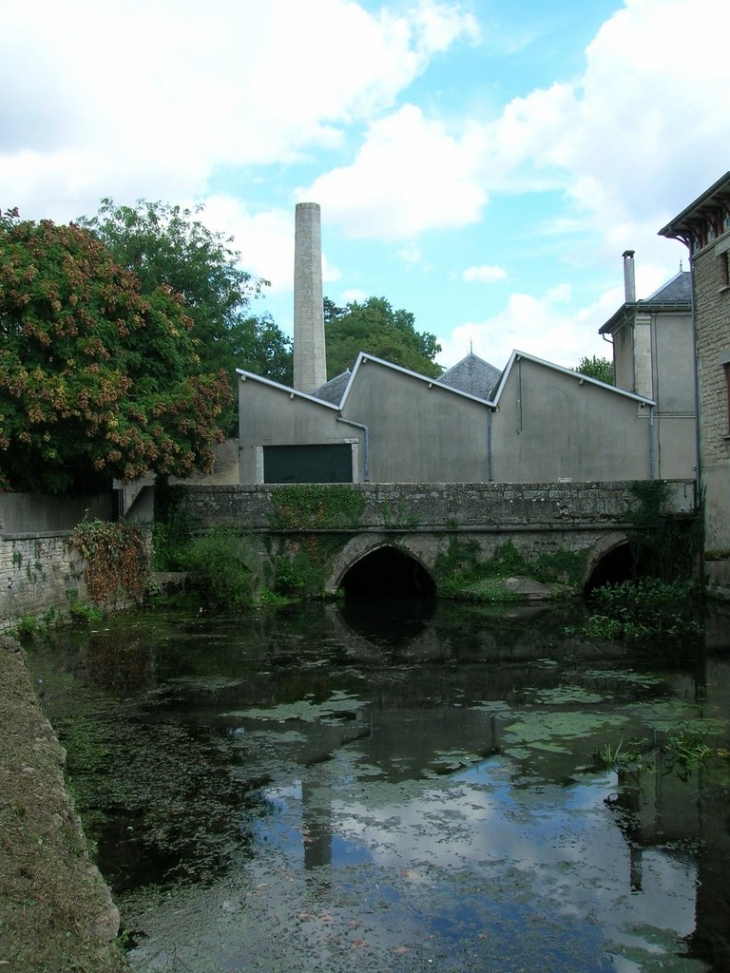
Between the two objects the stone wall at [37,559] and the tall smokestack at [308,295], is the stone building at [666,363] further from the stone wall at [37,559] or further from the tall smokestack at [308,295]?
the stone wall at [37,559]

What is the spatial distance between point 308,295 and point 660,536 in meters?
17.5

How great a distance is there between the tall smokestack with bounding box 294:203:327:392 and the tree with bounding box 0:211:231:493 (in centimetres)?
1419

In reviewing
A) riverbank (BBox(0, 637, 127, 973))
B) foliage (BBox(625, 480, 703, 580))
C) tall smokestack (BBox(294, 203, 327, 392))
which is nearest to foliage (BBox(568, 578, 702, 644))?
foliage (BBox(625, 480, 703, 580))

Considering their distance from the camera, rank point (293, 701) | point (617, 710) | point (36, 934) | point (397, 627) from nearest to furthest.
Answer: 1. point (36, 934)
2. point (617, 710)
3. point (293, 701)
4. point (397, 627)

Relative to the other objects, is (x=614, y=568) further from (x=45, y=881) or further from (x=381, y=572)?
(x=45, y=881)

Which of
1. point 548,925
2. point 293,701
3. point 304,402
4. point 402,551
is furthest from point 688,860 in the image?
point 304,402

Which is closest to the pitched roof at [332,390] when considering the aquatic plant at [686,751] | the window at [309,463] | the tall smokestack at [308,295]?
the tall smokestack at [308,295]

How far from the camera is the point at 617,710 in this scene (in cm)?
→ 920

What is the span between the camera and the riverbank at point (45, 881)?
3633mm

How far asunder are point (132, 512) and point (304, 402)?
6.83 metres

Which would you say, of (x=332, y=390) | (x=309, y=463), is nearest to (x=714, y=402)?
(x=309, y=463)

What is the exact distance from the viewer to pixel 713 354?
18.2m

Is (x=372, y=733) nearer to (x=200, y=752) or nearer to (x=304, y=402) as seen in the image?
(x=200, y=752)

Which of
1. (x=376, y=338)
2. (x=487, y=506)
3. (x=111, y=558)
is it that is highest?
(x=376, y=338)
